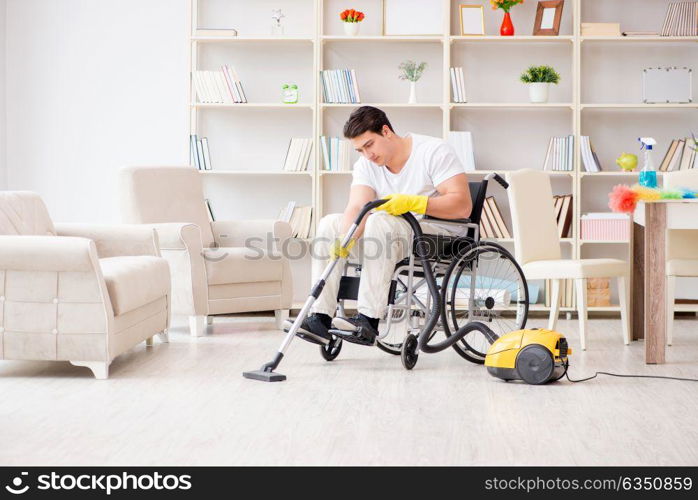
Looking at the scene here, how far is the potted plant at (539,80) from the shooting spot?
5469mm

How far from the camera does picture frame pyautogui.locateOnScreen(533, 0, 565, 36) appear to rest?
5516 mm

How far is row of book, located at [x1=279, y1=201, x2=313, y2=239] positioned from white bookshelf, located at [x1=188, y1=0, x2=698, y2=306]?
6 centimetres

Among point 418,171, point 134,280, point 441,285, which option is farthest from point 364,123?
point 134,280

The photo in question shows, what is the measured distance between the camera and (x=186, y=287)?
14.8 feet

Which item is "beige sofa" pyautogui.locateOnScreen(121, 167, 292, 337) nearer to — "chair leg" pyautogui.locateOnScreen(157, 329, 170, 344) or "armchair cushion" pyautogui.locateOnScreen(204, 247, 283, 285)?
"armchair cushion" pyautogui.locateOnScreen(204, 247, 283, 285)

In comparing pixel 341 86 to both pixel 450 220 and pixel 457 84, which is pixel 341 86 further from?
pixel 450 220

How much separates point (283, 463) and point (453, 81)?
3.69 meters

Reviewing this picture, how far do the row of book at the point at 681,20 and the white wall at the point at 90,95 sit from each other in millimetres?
2906

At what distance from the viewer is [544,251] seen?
4.40m

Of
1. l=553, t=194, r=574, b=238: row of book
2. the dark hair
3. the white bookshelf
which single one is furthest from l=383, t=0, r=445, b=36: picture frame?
the dark hair

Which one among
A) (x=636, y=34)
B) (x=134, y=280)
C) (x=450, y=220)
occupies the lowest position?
(x=134, y=280)

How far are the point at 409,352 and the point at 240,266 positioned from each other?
1396mm

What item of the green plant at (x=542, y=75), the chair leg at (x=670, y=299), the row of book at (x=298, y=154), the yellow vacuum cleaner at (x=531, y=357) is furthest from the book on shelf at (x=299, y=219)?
the yellow vacuum cleaner at (x=531, y=357)

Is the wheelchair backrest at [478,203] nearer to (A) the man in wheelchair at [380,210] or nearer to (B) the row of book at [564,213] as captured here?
(A) the man in wheelchair at [380,210]
